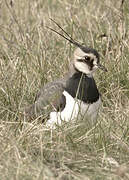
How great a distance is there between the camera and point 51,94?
16.5 ft

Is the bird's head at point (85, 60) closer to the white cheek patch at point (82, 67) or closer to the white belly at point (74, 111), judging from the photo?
the white cheek patch at point (82, 67)

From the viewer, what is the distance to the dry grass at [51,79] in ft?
12.4

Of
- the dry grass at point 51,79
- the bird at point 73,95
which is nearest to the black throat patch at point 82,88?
the bird at point 73,95

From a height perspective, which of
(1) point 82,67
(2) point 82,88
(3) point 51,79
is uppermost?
(1) point 82,67

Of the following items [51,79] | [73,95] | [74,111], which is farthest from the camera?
[51,79]

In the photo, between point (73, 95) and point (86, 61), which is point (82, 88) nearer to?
point (73, 95)

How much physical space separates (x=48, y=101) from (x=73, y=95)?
0.25 m

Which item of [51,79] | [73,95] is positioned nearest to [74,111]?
[73,95]

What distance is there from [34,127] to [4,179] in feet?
2.63

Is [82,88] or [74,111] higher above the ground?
[82,88]

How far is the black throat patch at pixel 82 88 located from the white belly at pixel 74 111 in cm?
5

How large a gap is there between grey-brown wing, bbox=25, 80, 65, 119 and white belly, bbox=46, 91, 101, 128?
2.4 inches

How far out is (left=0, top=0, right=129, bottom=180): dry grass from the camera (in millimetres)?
3779

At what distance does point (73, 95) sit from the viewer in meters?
4.95
